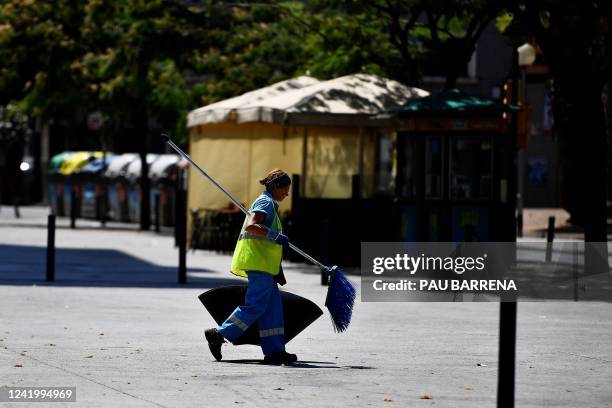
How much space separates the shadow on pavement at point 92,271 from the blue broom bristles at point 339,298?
27.9 feet

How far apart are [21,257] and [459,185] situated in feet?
23.1

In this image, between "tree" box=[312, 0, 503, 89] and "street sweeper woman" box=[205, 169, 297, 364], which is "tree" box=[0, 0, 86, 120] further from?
"street sweeper woman" box=[205, 169, 297, 364]

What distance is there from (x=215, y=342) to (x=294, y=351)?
131 centimetres

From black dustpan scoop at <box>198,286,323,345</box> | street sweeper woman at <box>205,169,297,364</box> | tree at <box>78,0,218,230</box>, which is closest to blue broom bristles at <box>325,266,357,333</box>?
black dustpan scoop at <box>198,286,323,345</box>

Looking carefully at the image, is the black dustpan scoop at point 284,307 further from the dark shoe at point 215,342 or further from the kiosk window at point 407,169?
the kiosk window at point 407,169

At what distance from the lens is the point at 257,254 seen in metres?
12.8

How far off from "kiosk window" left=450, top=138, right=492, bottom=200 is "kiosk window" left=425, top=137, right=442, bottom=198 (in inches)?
7.4

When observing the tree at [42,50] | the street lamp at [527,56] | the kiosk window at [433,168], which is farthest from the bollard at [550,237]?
the tree at [42,50]

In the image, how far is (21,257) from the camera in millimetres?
27281

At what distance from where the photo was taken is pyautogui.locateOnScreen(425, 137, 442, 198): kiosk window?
84.2 ft

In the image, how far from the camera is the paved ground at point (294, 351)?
10.7m

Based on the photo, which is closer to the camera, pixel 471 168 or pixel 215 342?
pixel 215 342

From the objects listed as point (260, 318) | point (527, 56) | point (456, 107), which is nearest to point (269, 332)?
point (260, 318)

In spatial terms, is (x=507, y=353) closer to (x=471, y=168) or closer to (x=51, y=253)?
(x=51, y=253)
